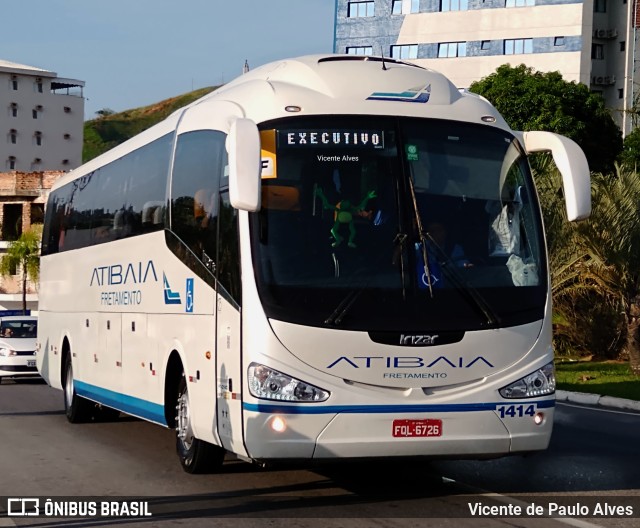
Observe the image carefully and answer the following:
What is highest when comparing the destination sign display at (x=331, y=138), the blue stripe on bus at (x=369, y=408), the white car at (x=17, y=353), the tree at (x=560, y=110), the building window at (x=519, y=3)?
the building window at (x=519, y=3)

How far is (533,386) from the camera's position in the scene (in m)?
9.88

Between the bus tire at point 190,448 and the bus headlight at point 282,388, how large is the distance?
204cm

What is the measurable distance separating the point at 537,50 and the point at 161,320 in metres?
80.1

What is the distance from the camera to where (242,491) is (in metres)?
10.5

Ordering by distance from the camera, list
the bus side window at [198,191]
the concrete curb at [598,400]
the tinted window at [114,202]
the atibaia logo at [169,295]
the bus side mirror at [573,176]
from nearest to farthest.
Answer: the bus side mirror at [573,176], the bus side window at [198,191], the atibaia logo at [169,295], the tinted window at [114,202], the concrete curb at [598,400]

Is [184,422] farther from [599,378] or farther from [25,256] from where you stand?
[25,256]

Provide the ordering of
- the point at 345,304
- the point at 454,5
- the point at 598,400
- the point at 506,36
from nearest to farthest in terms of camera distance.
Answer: the point at 345,304 < the point at 598,400 < the point at 506,36 < the point at 454,5

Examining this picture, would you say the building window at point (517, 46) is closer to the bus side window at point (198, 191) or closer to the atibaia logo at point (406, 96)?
the bus side window at point (198, 191)

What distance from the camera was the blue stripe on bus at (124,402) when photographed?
12562mm

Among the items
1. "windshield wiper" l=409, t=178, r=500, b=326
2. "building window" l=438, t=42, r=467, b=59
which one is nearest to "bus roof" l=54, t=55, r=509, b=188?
"windshield wiper" l=409, t=178, r=500, b=326

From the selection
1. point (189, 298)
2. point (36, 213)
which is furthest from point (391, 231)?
point (36, 213)

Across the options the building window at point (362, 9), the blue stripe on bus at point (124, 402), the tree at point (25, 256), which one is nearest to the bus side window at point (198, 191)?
the blue stripe on bus at point (124, 402)

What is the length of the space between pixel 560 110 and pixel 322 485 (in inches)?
2397

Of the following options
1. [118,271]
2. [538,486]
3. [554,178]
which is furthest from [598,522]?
[554,178]
